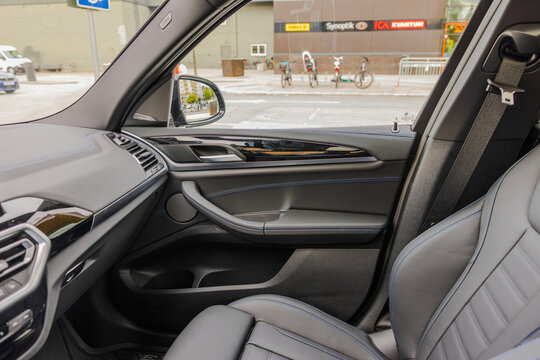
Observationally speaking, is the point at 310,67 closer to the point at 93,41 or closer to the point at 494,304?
the point at 93,41

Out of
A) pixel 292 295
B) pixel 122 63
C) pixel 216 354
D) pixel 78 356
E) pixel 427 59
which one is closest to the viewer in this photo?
pixel 216 354

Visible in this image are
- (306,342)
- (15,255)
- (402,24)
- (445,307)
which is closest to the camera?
(15,255)

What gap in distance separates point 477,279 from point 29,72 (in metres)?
1.76

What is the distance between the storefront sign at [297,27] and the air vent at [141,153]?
0.99 meters

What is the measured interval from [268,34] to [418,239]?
1.21m

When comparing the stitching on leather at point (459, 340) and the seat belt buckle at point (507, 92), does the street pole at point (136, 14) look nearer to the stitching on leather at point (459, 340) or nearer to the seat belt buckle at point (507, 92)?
the seat belt buckle at point (507, 92)

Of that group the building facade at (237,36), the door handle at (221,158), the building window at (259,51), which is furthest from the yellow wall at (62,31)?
the building window at (259,51)

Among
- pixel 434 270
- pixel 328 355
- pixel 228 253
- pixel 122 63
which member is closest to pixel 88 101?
pixel 122 63

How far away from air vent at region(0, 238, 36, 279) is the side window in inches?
38.8

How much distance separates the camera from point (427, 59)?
1.82 m

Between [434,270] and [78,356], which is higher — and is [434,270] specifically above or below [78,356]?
above

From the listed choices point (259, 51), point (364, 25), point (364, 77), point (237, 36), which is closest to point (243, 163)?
point (237, 36)

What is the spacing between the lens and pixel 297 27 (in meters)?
2.01

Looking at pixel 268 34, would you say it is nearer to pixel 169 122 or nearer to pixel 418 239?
pixel 169 122
